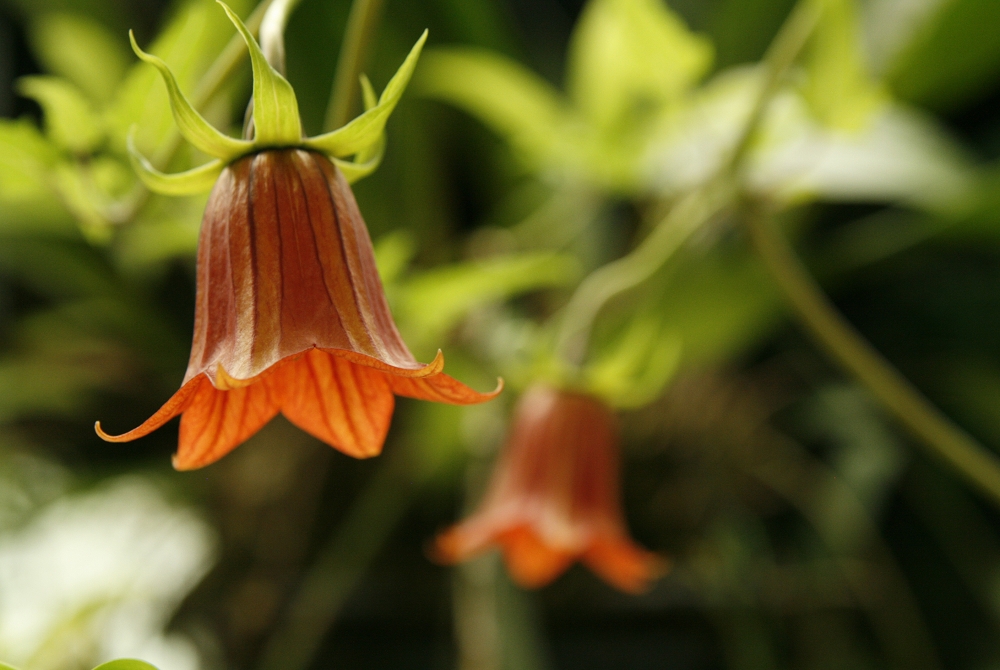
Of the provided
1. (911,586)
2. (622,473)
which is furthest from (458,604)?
(911,586)

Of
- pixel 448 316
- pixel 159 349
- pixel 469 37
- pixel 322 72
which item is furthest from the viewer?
pixel 159 349

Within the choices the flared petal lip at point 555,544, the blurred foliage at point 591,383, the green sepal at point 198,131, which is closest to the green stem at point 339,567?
the blurred foliage at point 591,383

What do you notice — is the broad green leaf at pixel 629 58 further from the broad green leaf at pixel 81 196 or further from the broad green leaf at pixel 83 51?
the broad green leaf at pixel 83 51

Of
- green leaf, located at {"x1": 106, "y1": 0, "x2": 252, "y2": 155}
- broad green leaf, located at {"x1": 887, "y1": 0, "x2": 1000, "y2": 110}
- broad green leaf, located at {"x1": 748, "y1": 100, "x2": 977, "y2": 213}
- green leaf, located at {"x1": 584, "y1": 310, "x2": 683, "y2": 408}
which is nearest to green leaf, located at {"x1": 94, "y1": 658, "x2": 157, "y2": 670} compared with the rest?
green leaf, located at {"x1": 106, "y1": 0, "x2": 252, "y2": 155}

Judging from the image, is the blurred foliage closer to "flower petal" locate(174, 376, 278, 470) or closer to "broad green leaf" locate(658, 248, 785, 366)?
"broad green leaf" locate(658, 248, 785, 366)

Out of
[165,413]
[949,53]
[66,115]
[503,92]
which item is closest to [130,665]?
[165,413]

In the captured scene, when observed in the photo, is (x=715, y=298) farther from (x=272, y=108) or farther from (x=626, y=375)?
(x=272, y=108)

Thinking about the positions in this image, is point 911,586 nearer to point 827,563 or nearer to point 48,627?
point 827,563
